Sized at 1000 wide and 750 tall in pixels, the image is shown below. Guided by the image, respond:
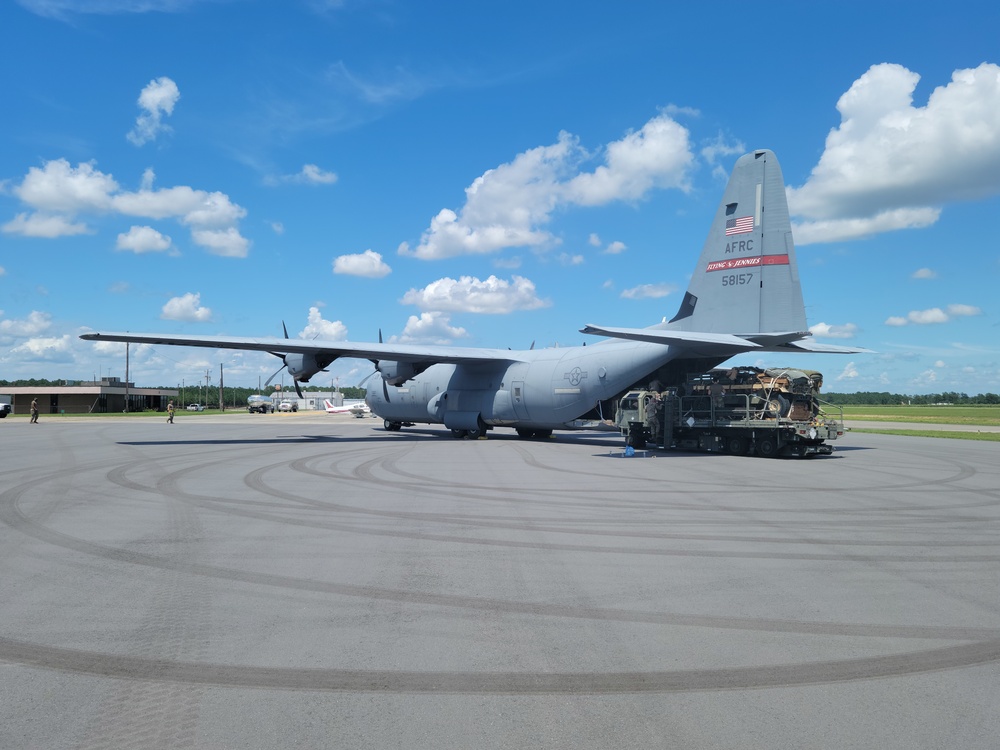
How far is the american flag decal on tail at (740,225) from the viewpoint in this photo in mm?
22203

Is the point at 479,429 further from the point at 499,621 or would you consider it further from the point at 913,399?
the point at 913,399

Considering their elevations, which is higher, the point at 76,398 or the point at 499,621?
the point at 76,398

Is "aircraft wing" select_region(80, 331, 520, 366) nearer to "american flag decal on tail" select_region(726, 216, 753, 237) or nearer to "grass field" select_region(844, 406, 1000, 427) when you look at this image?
"american flag decal on tail" select_region(726, 216, 753, 237)

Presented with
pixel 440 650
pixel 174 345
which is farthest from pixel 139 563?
pixel 174 345

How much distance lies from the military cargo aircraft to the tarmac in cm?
905

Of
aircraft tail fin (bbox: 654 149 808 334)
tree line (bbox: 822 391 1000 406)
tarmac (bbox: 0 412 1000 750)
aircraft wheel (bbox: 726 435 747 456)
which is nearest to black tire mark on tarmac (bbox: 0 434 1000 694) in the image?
tarmac (bbox: 0 412 1000 750)

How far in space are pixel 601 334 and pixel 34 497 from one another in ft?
44.7

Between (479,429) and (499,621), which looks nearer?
(499,621)

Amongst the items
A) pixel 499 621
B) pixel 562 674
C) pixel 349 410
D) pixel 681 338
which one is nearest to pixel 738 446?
pixel 681 338

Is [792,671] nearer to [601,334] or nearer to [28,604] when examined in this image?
[28,604]

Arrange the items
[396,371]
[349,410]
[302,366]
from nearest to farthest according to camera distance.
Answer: [302,366]
[396,371]
[349,410]

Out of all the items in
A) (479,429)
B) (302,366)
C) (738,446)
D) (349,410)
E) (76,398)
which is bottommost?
(738,446)

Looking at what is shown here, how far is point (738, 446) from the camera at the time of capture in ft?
→ 76.4

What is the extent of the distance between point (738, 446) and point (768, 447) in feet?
3.58
